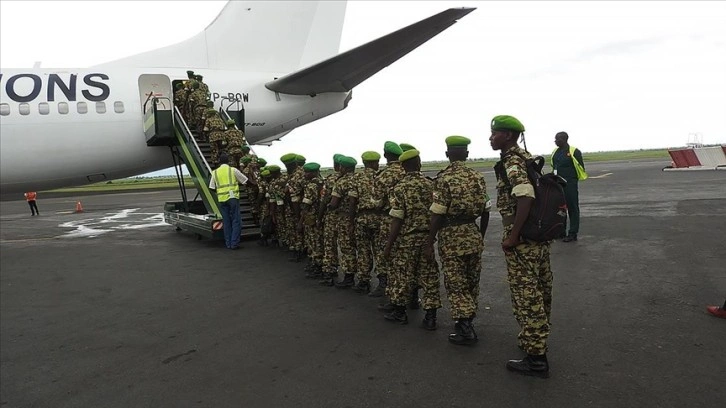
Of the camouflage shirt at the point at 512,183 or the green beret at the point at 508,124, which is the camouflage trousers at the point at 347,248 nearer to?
the camouflage shirt at the point at 512,183

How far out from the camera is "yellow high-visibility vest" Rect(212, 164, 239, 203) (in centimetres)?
878

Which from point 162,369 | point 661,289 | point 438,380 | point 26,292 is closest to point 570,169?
point 661,289

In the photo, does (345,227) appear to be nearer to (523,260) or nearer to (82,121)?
(523,260)

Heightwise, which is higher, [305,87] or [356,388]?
[305,87]

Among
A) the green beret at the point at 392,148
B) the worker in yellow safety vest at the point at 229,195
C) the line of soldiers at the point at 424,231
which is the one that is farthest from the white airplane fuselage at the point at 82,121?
the green beret at the point at 392,148

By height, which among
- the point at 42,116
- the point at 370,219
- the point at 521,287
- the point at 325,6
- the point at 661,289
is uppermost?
the point at 325,6

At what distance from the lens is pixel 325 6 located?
44.8 feet

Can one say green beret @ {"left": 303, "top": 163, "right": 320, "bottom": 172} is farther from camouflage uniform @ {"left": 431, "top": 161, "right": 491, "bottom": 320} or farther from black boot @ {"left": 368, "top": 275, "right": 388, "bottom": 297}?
camouflage uniform @ {"left": 431, "top": 161, "right": 491, "bottom": 320}

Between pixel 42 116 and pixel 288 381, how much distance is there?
409 inches

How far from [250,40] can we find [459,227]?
37.8ft

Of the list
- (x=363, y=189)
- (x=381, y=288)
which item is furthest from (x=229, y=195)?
(x=381, y=288)

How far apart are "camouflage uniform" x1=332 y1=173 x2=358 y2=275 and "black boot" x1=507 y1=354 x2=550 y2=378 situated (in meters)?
2.74

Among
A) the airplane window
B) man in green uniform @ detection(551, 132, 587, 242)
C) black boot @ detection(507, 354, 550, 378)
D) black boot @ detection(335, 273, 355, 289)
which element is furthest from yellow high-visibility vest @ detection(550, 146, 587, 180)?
the airplane window

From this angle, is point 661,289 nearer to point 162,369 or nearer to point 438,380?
point 438,380
